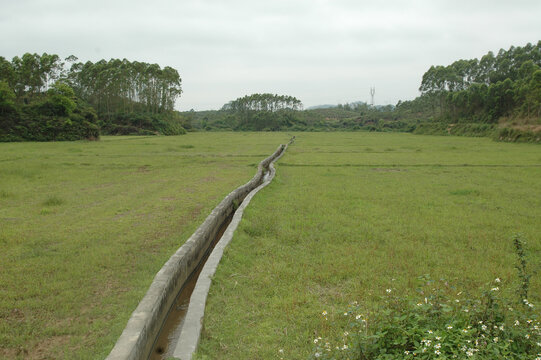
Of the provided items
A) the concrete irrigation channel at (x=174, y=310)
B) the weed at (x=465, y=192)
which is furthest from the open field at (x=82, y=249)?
the weed at (x=465, y=192)

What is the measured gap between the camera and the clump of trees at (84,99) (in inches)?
1350

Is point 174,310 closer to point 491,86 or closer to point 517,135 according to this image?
point 517,135

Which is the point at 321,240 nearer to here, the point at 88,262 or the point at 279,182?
the point at 88,262

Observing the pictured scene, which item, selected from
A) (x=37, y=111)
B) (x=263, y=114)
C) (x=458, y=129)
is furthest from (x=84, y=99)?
(x=458, y=129)

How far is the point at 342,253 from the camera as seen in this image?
17.9 ft

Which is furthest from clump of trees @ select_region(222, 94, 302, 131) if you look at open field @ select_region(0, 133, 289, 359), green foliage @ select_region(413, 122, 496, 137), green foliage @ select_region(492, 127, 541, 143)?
open field @ select_region(0, 133, 289, 359)

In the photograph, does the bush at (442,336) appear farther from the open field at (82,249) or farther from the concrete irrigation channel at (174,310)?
the open field at (82,249)

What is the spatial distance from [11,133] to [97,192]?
30.0 metres

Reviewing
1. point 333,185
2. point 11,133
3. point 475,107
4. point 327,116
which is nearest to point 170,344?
point 333,185

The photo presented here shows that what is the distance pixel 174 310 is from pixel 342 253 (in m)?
2.72

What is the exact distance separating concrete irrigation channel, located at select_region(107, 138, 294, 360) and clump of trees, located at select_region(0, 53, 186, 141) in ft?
118

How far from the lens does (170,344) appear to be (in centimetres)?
372

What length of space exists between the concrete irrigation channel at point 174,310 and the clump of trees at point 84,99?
3582 centimetres

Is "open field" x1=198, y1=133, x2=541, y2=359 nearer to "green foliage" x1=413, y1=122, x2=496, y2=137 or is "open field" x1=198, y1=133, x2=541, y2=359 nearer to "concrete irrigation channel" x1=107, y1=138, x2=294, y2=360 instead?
"concrete irrigation channel" x1=107, y1=138, x2=294, y2=360
